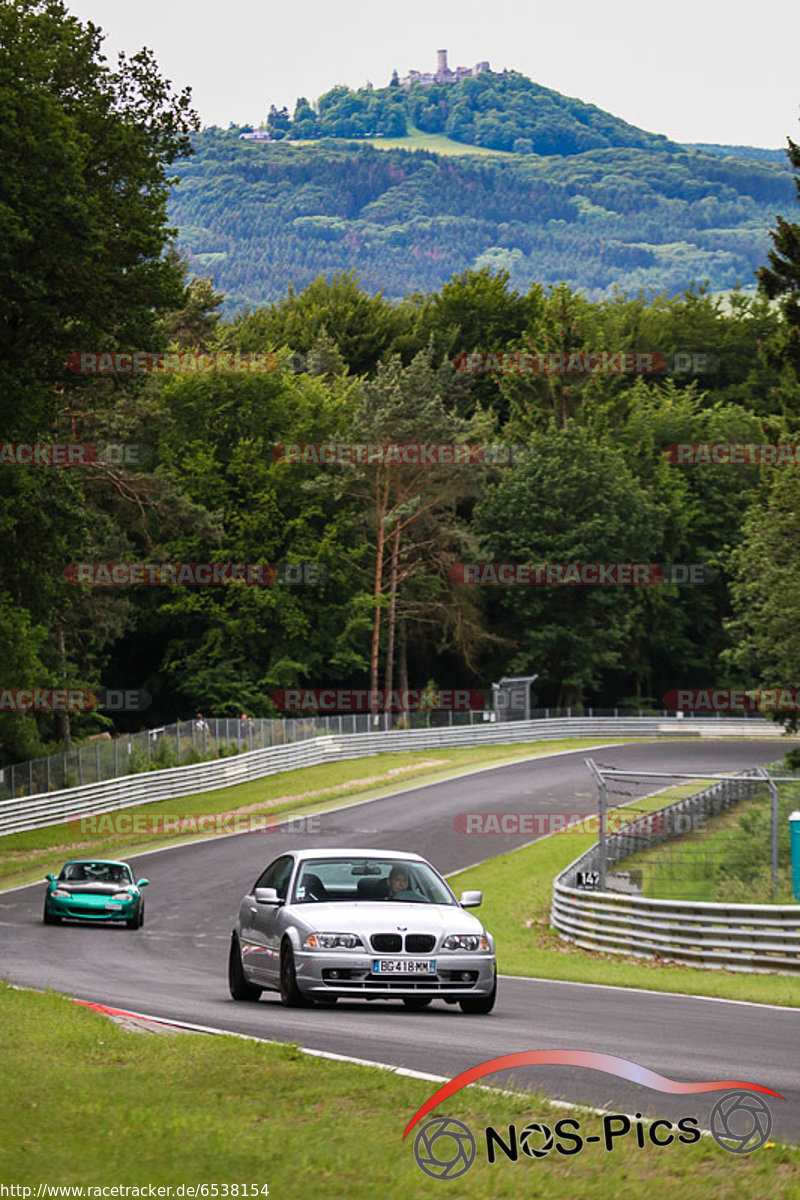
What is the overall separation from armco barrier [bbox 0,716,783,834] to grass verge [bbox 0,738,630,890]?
435 millimetres

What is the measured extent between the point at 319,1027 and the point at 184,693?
Answer: 2519 inches

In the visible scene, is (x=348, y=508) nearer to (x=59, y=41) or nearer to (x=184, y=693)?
(x=184, y=693)

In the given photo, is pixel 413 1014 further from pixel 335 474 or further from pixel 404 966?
pixel 335 474

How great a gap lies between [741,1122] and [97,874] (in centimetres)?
2146

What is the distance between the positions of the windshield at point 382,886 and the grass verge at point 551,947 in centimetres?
385

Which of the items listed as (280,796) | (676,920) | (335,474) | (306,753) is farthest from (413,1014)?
(335,474)

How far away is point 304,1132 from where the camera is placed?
23.8 ft

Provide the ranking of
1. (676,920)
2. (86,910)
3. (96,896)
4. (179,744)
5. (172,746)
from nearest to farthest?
(676,920)
(96,896)
(86,910)
(172,746)
(179,744)

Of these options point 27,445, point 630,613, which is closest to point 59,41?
point 27,445

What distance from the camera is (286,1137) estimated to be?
23.4 feet

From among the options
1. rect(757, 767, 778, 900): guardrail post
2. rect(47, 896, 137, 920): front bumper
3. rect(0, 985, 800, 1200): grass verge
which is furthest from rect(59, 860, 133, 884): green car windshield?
rect(0, 985, 800, 1200): grass verge

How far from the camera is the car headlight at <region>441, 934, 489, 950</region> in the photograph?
526 inches

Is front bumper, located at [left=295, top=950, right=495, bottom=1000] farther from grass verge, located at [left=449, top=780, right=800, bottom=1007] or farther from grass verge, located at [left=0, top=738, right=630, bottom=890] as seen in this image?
grass verge, located at [left=0, top=738, right=630, bottom=890]

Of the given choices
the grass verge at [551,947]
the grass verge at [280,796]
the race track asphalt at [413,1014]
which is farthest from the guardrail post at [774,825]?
the grass verge at [280,796]
